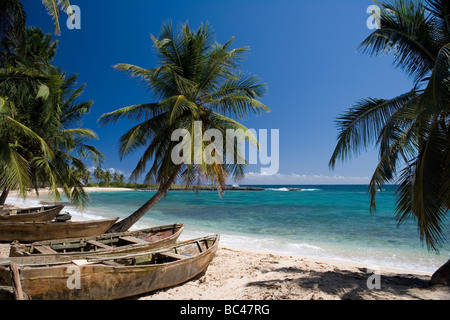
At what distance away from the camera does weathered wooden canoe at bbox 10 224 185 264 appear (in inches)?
191

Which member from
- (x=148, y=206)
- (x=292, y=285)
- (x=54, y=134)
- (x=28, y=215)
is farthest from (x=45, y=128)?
(x=292, y=285)

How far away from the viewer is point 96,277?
3.95 m

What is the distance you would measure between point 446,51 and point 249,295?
489 centimetres

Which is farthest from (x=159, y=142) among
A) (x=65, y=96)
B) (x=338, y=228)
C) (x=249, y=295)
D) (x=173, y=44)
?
(x=338, y=228)

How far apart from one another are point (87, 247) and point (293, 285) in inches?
198

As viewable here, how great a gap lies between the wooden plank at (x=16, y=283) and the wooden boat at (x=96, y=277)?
0.04 meters

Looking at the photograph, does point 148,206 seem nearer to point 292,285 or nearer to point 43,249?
point 43,249

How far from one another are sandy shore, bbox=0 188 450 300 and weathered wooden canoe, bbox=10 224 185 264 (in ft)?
4.80

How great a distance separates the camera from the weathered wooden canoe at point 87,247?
4.86 meters

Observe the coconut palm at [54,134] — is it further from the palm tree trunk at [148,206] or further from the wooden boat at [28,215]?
the palm tree trunk at [148,206]

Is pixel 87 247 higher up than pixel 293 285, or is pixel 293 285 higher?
pixel 87 247

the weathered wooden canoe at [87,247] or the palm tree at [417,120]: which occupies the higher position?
the palm tree at [417,120]

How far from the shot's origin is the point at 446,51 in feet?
11.6

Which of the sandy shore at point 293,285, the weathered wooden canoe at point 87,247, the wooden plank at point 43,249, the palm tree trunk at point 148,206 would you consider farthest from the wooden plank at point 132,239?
the sandy shore at point 293,285
